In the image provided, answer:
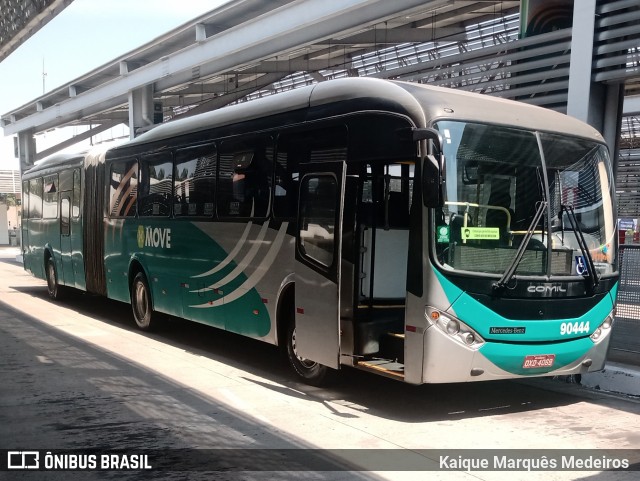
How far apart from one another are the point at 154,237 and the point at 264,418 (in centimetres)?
557

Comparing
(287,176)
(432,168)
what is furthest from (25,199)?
(432,168)

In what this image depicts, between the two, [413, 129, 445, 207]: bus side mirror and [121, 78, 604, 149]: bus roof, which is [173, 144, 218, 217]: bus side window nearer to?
[121, 78, 604, 149]: bus roof

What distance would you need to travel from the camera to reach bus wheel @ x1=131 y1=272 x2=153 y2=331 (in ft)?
39.0

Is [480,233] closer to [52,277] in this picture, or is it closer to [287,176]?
[287,176]

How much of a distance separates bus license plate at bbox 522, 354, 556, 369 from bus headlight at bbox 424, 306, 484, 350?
547 mm

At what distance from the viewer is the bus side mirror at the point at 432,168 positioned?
6148mm

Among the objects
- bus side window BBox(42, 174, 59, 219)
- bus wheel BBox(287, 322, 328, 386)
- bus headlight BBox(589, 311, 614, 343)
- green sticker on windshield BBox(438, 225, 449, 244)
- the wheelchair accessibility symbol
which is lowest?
bus wheel BBox(287, 322, 328, 386)

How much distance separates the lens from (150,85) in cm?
2177

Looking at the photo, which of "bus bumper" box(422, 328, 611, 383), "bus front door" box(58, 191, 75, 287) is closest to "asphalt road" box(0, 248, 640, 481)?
"bus bumper" box(422, 328, 611, 383)

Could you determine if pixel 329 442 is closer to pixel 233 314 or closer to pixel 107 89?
pixel 233 314

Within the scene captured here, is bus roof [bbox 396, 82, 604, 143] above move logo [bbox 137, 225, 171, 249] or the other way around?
above

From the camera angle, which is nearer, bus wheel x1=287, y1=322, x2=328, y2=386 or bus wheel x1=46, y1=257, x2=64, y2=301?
bus wheel x1=287, y1=322, x2=328, y2=386

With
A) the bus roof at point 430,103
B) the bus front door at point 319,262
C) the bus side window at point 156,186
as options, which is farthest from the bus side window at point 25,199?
the bus front door at point 319,262

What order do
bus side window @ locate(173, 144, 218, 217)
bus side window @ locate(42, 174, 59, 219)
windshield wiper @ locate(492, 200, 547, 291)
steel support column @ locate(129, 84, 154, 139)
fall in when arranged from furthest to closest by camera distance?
steel support column @ locate(129, 84, 154, 139) → bus side window @ locate(42, 174, 59, 219) → bus side window @ locate(173, 144, 218, 217) → windshield wiper @ locate(492, 200, 547, 291)
